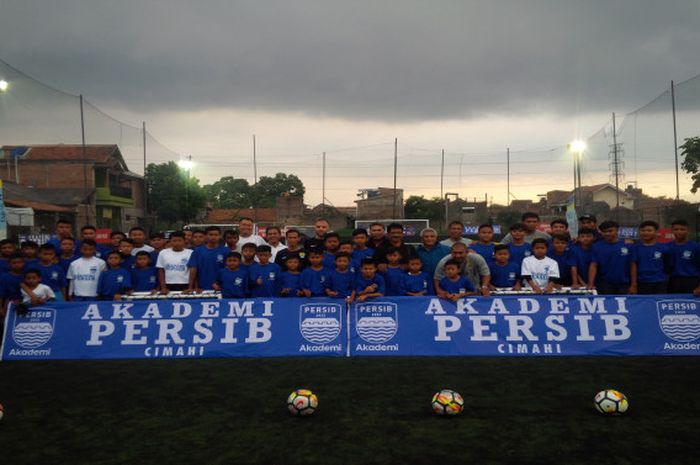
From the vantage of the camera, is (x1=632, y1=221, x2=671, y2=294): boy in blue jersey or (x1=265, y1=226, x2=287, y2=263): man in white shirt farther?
(x1=265, y1=226, x2=287, y2=263): man in white shirt

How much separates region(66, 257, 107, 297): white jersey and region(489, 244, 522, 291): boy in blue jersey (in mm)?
6074

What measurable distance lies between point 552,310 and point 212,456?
16.1 feet

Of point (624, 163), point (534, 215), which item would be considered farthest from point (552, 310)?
point (624, 163)

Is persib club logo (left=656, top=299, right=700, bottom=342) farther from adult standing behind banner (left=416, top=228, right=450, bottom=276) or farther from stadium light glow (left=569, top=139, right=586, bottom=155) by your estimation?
stadium light glow (left=569, top=139, right=586, bottom=155)

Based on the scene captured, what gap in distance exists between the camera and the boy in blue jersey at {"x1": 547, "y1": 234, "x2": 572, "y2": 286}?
802cm

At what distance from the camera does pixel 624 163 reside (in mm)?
25359

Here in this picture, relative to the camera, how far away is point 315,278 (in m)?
7.61

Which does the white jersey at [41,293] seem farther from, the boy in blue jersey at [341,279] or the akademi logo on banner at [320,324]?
the boy in blue jersey at [341,279]

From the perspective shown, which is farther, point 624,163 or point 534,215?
point 624,163

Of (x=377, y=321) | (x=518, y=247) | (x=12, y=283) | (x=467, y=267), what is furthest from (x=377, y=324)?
(x=12, y=283)

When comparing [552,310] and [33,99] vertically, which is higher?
[33,99]

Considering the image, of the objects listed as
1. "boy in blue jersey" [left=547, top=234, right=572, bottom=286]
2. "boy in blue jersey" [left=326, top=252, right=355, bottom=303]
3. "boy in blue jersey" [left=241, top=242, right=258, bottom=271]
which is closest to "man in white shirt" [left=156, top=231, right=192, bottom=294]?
"boy in blue jersey" [left=241, top=242, right=258, bottom=271]

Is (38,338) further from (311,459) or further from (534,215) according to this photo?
(534,215)

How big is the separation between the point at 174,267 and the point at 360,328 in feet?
10.1
